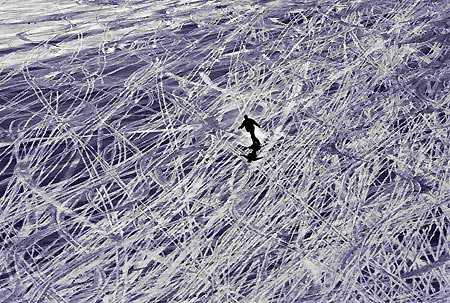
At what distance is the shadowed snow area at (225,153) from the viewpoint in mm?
1688

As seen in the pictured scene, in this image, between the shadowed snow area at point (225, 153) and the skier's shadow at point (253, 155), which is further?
the skier's shadow at point (253, 155)

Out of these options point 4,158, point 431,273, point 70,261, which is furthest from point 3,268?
point 431,273

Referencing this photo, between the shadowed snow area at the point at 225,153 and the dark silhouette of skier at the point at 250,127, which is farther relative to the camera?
the dark silhouette of skier at the point at 250,127

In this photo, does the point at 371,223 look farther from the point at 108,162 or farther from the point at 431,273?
the point at 108,162

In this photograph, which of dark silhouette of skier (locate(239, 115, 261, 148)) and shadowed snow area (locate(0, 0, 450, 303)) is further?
dark silhouette of skier (locate(239, 115, 261, 148))

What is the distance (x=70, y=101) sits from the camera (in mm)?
2266

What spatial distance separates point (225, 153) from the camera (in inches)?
80.6

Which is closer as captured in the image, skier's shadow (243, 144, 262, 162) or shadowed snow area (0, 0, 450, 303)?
shadowed snow area (0, 0, 450, 303)

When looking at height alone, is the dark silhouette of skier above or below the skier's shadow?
above

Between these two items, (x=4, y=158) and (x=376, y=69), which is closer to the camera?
(x=4, y=158)

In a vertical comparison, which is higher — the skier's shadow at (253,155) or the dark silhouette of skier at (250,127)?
the dark silhouette of skier at (250,127)

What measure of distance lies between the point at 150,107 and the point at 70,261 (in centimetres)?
72

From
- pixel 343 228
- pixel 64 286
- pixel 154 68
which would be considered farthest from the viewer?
pixel 154 68

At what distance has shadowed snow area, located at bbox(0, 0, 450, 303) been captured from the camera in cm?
169
